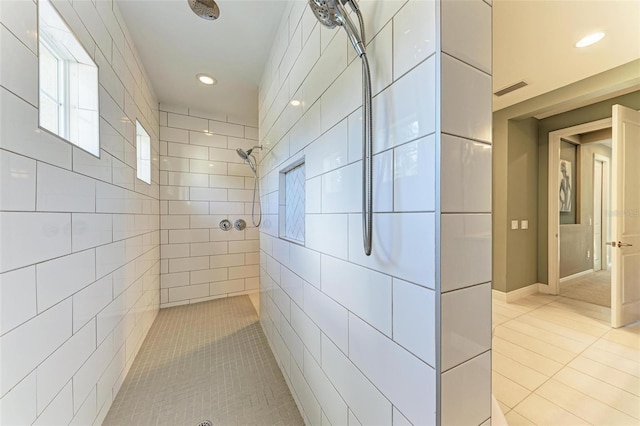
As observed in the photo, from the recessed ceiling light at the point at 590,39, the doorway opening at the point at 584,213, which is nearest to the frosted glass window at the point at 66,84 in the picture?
the recessed ceiling light at the point at 590,39

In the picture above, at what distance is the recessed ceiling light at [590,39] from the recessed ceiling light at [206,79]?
3.01 m

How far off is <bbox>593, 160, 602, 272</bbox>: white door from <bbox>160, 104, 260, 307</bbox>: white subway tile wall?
5.64 meters

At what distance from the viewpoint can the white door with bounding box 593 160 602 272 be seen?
4.00 metres

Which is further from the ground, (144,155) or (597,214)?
(144,155)

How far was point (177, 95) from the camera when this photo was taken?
2559mm

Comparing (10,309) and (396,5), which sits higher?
(396,5)

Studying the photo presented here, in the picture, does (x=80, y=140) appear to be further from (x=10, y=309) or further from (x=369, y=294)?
(x=369, y=294)

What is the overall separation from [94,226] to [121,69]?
3.66 ft

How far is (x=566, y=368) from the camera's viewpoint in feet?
5.34

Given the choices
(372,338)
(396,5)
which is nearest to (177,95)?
(396,5)

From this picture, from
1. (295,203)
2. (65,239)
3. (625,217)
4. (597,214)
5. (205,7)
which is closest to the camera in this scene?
(65,239)

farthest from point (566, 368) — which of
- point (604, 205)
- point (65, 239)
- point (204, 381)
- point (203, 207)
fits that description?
point (604, 205)

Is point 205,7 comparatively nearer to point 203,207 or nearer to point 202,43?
point 202,43

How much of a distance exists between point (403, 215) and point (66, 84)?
1.65 meters
